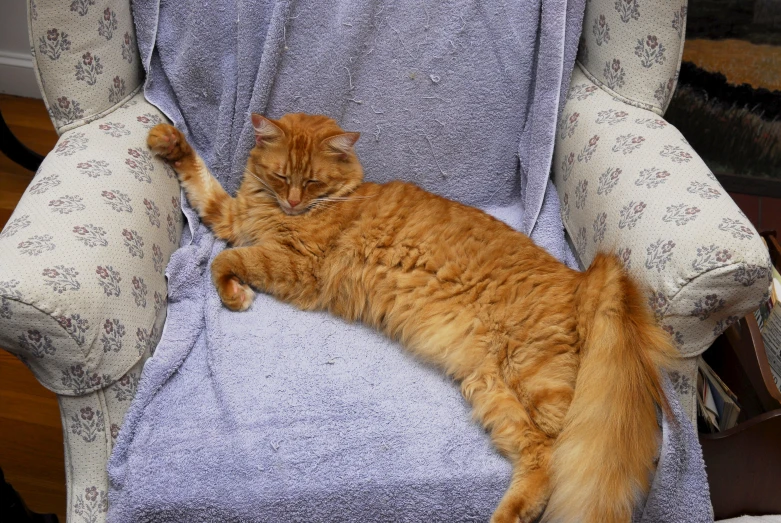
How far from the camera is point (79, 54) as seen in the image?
172 centimetres

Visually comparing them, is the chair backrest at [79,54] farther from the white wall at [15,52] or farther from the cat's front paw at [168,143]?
the white wall at [15,52]

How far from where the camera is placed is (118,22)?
1795mm

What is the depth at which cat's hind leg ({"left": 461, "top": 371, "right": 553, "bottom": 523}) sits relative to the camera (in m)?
1.29

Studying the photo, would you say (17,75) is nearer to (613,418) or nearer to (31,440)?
(31,440)

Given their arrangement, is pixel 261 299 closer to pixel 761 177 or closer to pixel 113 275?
pixel 113 275

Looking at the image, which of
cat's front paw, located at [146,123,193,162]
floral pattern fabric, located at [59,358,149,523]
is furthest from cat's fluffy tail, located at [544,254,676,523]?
cat's front paw, located at [146,123,193,162]

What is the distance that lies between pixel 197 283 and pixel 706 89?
2.04 metres

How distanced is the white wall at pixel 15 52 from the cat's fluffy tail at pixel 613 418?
9.17 feet

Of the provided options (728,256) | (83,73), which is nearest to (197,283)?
(83,73)

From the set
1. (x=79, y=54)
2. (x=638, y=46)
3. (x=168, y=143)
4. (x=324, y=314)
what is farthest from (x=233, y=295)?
(x=638, y=46)

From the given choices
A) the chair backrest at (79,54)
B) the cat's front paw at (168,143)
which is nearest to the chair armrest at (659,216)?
the cat's front paw at (168,143)

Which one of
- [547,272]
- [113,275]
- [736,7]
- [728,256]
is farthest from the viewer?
[736,7]

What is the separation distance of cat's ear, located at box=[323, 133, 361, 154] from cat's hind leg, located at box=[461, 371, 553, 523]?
26.5 inches

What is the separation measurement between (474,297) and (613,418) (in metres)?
0.44
